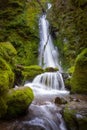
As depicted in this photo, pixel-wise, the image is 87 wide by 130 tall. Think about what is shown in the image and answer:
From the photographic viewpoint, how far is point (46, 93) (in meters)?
10.8

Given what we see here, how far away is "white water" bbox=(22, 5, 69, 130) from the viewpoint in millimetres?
5864

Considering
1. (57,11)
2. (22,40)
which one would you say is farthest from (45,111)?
(22,40)

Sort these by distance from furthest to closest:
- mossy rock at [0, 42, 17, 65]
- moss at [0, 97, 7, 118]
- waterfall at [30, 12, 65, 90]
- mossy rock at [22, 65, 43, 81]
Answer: mossy rock at [22, 65, 43, 81]
waterfall at [30, 12, 65, 90]
mossy rock at [0, 42, 17, 65]
moss at [0, 97, 7, 118]

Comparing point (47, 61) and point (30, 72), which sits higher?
point (47, 61)

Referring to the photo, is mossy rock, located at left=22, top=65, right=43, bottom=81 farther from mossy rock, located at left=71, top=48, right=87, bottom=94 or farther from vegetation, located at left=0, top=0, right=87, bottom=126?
mossy rock, located at left=71, top=48, right=87, bottom=94

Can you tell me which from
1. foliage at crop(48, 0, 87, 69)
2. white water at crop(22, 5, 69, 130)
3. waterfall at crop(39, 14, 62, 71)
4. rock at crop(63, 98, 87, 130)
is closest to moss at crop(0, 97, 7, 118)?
white water at crop(22, 5, 69, 130)

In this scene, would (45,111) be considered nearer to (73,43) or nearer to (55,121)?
(55,121)

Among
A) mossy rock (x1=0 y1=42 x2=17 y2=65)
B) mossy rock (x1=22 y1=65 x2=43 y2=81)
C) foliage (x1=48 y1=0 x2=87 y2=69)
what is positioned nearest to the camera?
foliage (x1=48 y1=0 x2=87 y2=69)

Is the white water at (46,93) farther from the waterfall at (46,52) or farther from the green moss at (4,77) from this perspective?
the green moss at (4,77)

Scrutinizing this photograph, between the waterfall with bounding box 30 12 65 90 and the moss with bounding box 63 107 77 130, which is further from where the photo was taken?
the waterfall with bounding box 30 12 65 90

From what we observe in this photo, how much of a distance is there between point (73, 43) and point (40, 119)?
213 centimetres

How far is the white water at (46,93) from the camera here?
5864 millimetres

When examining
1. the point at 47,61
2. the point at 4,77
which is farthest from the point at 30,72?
the point at 4,77

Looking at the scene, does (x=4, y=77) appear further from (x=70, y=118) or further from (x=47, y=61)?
(x=47, y=61)
